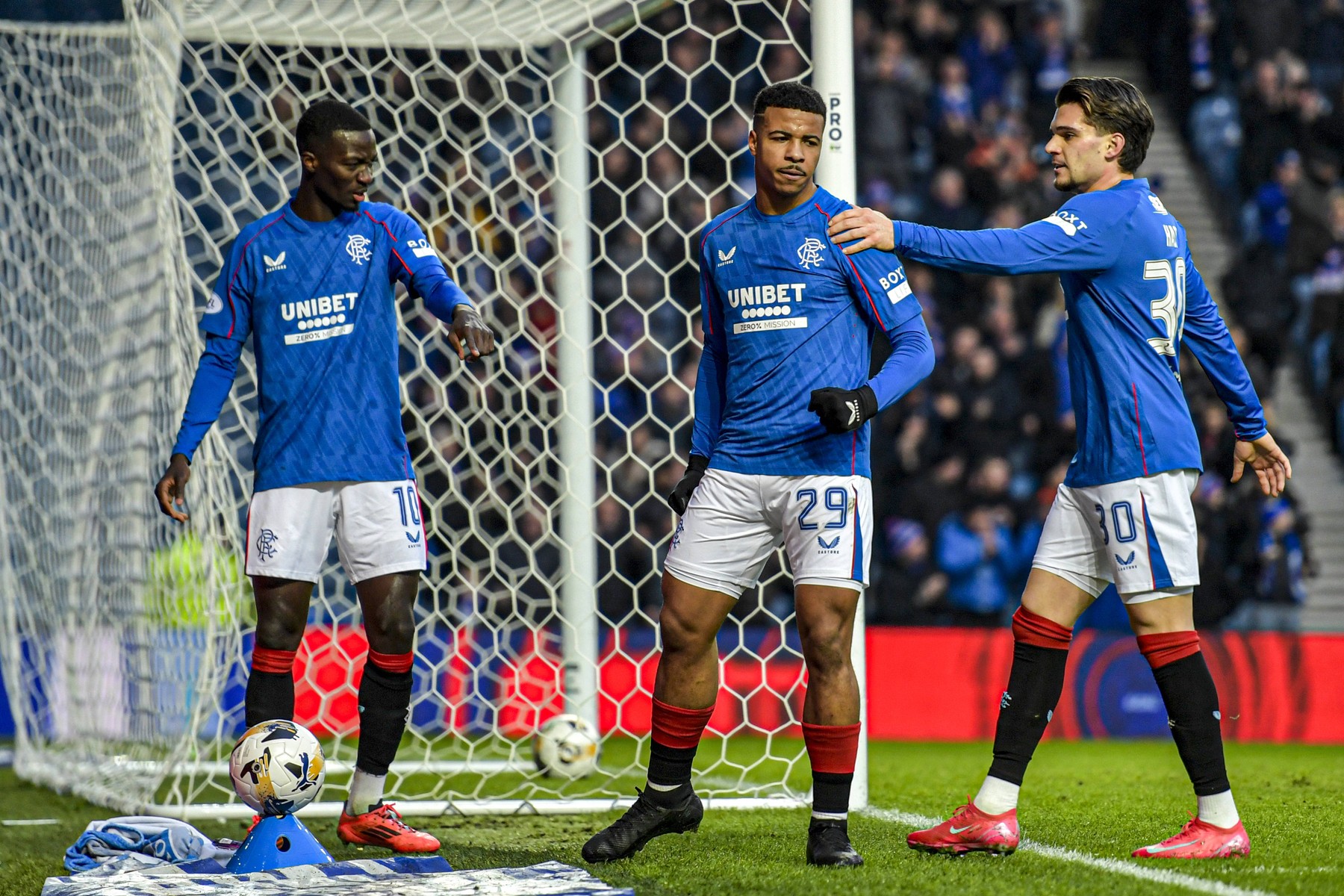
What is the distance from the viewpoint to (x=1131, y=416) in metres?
3.83

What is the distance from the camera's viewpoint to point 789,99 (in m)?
3.86

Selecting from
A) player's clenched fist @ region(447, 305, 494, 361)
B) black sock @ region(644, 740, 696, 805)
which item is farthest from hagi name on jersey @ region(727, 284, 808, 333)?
black sock @ region(644, 740, 696, 805)

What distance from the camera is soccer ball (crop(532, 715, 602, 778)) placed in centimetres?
581

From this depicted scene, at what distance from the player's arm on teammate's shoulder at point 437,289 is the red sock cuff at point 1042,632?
1555 millimetres

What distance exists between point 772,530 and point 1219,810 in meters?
1.32

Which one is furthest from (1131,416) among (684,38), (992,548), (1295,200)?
(1295,200)

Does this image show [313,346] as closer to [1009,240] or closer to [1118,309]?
[1009,240]

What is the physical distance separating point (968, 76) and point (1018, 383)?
2.90 meters

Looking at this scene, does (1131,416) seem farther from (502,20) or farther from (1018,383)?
(1018,383)

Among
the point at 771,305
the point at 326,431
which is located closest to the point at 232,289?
the point at 326,431

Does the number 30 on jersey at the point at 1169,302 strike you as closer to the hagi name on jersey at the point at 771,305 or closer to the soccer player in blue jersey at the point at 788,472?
the soccer player in blue jersey at the point at 788,472

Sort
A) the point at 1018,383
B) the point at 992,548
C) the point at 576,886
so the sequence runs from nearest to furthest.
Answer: the point at 576,886 < the point at 992,548 < the point at 1018,383

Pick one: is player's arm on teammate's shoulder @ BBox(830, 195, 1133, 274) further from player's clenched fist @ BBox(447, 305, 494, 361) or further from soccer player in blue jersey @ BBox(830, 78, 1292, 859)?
player's clenched fist @ BBox(447, 305, 494, 361)

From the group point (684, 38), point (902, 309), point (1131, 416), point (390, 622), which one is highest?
point (684, 38)
